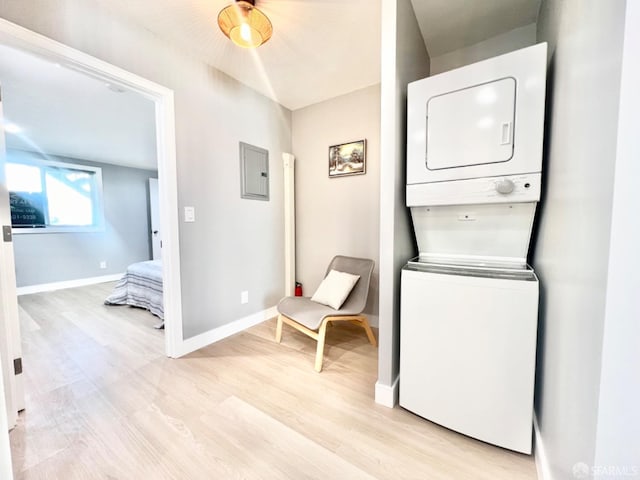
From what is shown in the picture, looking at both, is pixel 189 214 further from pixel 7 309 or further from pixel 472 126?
pixel 472 126

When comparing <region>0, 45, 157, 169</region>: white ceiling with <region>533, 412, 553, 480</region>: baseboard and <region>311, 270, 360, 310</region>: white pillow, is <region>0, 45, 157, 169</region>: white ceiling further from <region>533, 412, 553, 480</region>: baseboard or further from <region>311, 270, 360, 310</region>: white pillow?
<region>533, 412, 553, 480</region>: baseboard

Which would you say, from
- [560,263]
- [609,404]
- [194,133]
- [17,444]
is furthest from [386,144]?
[17,444]

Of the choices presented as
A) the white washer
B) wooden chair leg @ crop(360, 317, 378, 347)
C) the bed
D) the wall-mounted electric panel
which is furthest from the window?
the white washer

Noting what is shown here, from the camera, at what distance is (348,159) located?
260 centimetres

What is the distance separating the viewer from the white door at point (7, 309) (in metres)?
1.25

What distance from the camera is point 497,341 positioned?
1.13m

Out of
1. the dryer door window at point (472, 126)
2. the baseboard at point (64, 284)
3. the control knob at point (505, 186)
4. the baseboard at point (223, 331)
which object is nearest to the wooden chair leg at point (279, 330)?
the baseboard at point (223, 331)

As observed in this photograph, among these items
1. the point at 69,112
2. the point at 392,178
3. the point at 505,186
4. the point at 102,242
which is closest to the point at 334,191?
the point at 392,178

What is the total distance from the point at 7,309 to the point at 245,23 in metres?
1.97

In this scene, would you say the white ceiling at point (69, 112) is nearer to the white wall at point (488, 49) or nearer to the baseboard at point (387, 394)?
the white wall at point (488, 49)

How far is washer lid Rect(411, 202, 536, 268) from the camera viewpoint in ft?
4.09

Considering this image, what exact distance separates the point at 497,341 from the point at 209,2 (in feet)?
7.85

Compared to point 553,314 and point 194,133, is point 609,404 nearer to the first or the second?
point 553,314

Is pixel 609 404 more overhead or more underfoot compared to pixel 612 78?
more underfoot
